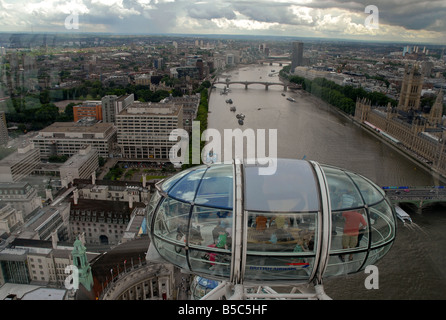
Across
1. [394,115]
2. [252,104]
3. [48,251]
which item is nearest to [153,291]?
[48,251]

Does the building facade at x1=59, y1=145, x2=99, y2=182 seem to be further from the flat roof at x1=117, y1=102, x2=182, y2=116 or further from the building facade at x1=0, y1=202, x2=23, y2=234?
the building facade at x1=0, y1=202, x2=23, y2=234

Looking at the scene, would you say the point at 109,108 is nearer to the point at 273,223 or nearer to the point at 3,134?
the point at 3,134

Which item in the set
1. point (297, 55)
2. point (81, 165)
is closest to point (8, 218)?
point (81, 165)

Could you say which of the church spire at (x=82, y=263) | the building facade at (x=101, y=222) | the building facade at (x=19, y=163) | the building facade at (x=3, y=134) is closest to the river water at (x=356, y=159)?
the church spire at (x=82, y=263)

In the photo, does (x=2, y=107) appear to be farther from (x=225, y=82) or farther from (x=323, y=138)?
(x=225, y=82)

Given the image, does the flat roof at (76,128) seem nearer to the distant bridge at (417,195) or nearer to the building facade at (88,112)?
the building facade at (88,112)

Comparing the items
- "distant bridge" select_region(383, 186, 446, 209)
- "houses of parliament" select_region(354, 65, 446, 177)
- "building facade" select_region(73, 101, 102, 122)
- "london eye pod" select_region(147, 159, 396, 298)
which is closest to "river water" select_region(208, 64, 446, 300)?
"distant bridge" select_region(383, 186, 446, 209)
